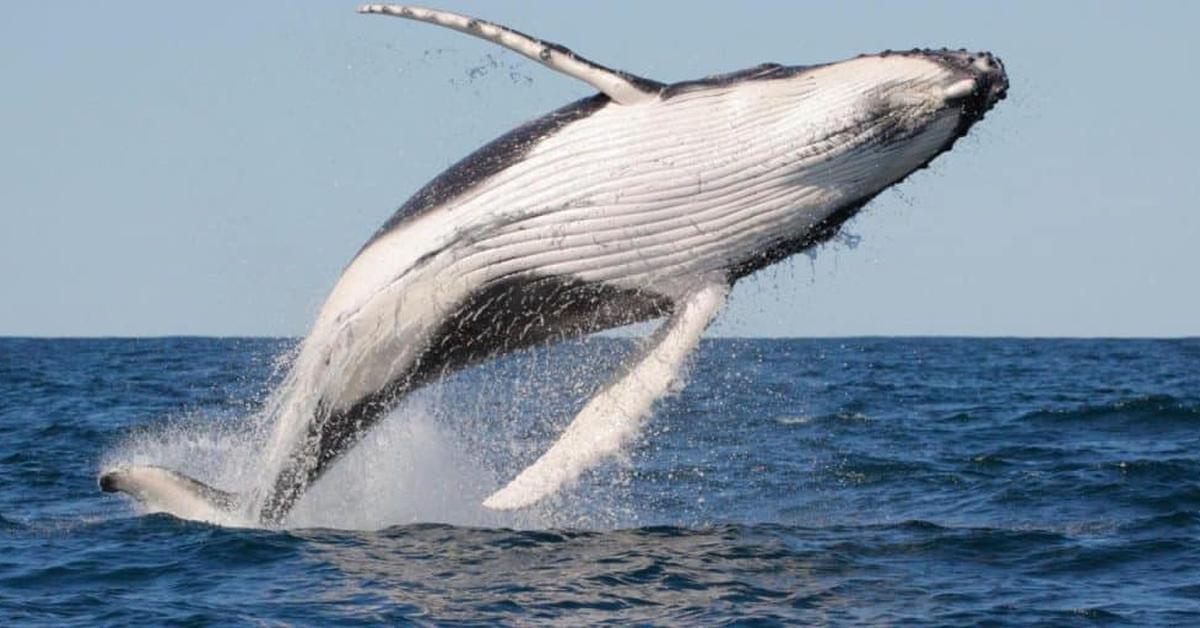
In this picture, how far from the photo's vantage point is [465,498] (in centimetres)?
1552

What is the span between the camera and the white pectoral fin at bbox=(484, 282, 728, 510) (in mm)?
11344

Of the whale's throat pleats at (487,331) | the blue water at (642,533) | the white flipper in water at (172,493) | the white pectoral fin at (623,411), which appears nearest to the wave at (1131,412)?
the blue water at (642,533)

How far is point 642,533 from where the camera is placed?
13.9 m

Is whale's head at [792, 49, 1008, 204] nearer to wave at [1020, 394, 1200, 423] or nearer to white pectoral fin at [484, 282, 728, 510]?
white pectoral fin at [484, 282, 728, 510]

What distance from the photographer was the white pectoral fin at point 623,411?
11344mm

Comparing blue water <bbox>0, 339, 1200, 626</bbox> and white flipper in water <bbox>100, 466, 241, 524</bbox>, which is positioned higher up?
white flipper in water <bbox>100, 466, 241, 524</bbox>

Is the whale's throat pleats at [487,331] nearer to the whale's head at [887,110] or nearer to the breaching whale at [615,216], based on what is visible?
the breaching whale at [615,216]

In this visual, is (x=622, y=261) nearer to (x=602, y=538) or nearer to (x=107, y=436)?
(x=602, y=538)

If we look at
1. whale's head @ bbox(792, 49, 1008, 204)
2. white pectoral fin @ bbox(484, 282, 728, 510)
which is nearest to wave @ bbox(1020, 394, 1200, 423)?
white pectoral fin @ bbox(484, 282, 728, 510)

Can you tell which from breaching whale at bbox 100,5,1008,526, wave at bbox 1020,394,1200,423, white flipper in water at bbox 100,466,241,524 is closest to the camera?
breaching whale at bbox 100,5,1008,526

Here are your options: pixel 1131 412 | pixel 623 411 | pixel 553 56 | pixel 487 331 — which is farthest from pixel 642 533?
pixel 1131 412

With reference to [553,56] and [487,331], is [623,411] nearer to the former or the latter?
[487,331]

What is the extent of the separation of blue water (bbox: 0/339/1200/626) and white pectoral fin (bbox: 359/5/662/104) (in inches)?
112

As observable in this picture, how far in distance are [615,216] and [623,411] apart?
4.86 feet
